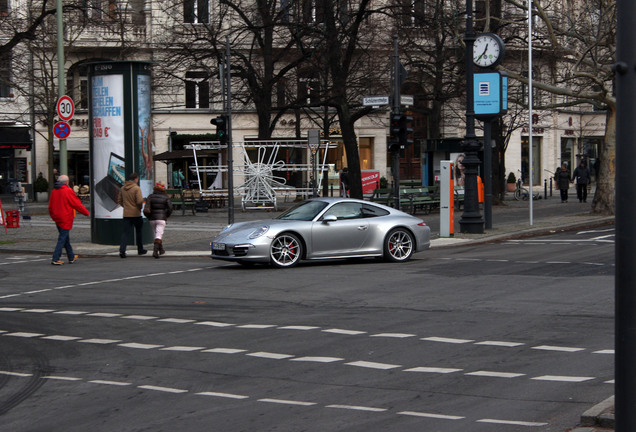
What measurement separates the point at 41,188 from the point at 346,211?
34.9 metres

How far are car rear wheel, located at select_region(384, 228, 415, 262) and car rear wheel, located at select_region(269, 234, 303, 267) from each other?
72.7 inches

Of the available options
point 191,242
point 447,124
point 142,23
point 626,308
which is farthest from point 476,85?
point 142,23

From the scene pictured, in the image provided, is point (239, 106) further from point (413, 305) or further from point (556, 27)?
point (413, 305)

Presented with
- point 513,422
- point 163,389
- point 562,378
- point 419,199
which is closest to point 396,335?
point 562,378

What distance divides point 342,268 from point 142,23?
127ft

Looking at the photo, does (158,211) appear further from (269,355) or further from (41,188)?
(41,188)

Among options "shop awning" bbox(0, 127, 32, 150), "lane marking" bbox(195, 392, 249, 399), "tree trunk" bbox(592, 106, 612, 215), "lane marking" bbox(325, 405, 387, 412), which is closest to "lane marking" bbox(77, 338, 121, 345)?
"lane marking" bbox(195, 392, 249, 399)

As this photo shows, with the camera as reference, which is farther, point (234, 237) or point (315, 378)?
point (234, 237)

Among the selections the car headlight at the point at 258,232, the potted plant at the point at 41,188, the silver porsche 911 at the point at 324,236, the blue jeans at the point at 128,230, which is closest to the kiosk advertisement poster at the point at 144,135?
the blue jeans at the point at 128,230

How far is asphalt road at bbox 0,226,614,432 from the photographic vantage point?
665 centimetres

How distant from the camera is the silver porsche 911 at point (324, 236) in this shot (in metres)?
16.8

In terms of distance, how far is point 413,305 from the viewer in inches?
472

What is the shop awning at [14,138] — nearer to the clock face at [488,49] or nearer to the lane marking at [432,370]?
the clock face at [488,49]

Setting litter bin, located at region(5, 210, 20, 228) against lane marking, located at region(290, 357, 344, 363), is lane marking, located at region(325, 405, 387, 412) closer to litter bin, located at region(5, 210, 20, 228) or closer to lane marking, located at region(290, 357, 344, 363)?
lane marking, located at region(290, 357, 344, 363)
